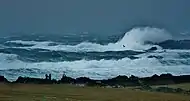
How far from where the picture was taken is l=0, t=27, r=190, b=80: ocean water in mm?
8086

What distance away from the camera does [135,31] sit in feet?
26.8

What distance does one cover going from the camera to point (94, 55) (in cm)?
815

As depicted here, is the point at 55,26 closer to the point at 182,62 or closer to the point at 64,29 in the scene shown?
the point at 64,29

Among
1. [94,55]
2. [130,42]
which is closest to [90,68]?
[94,55]

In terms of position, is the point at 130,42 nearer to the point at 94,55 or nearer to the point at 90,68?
the point at 94,55

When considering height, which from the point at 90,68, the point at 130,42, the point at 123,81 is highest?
the point at 130,42

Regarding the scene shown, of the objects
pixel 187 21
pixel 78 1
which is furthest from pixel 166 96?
pixel 78 1

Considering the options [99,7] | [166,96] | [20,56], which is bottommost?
[166,96]

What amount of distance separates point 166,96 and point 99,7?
158 centimetres

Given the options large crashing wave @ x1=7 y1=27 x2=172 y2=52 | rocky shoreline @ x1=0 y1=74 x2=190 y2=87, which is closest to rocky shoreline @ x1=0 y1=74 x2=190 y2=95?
rocky shoreline @ x1=0 y1=74 x2=190 y2=87

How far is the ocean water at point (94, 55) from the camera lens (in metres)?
8.09

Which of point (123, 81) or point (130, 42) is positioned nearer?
point (123, 81)

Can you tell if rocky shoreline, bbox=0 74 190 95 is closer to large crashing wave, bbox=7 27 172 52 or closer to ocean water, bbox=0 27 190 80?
ocean water, bbox=0 27 190 80

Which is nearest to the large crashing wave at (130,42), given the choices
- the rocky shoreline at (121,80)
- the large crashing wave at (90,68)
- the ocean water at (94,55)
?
the ocean water at (94,55)
